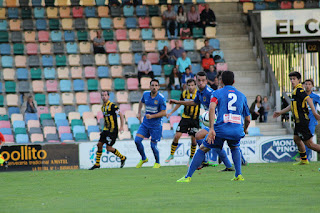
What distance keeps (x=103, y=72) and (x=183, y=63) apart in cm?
297

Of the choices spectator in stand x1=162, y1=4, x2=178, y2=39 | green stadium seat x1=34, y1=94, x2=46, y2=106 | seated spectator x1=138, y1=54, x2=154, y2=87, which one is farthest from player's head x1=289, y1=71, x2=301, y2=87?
spectator in stand x1=162, y1=4, x2=178, y2=39

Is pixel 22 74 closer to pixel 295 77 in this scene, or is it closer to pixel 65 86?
pixel 65 86

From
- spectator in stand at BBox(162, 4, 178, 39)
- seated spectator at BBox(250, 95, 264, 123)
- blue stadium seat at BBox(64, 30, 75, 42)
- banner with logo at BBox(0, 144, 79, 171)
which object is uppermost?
spectator in stand at BBox(162, 4, 178, 39)

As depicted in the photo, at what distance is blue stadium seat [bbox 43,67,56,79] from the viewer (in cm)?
2152

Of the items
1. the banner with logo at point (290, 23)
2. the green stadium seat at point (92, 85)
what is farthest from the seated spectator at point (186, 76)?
the banner with logo at point (290, 23)

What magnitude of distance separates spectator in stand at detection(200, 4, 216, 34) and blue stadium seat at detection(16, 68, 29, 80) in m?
7.07

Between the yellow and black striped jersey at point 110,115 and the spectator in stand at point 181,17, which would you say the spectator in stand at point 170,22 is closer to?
the spectator in stand at point 181,17

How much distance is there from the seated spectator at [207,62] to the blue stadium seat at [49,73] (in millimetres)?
5402

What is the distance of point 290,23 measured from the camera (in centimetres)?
2286

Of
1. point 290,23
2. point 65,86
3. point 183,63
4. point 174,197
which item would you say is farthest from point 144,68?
point 174,197

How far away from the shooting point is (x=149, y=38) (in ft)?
75.6

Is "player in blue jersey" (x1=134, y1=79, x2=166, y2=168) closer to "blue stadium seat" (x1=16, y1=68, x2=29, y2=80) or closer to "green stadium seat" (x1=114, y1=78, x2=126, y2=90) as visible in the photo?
"green stadium seat" (x1=114, y1=78, x2=126, y2=90)

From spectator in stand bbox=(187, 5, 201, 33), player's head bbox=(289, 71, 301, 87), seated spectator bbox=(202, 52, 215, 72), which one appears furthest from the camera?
spectator in stand bbox=(187, 5, 201, 33)

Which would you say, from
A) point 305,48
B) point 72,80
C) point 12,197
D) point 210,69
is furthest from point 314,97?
point 305,48
